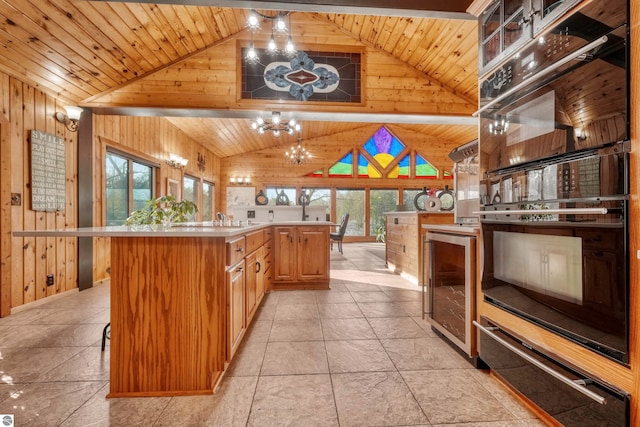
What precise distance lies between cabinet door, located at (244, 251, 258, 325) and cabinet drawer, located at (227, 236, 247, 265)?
0.47ft

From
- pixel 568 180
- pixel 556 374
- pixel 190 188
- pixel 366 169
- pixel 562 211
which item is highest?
pixel 366 169

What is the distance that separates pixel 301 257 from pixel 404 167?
741 centimetres

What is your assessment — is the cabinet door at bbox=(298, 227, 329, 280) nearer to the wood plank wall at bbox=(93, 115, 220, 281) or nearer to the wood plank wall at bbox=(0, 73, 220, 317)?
the wood plank wall at bbox=(93, 115, 220, 281)

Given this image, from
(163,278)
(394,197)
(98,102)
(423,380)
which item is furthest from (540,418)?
(394,197)

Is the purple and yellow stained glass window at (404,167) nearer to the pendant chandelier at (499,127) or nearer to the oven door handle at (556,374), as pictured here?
the pendant chandelier at (499,127)

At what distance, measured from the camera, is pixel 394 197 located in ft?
33.0

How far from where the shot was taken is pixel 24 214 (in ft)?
9.99

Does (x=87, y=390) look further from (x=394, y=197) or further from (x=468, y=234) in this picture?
(x=394, y=197)

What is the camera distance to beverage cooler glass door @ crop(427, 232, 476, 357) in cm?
184

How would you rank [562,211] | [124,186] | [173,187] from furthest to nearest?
[173,187]
[124,186]
[562,211]

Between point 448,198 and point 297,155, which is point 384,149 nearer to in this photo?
point 297,155

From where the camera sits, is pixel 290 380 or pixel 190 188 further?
pixel 190 188

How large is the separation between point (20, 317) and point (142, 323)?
91.3 inches

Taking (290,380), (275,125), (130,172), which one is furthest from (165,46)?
(290,380)
